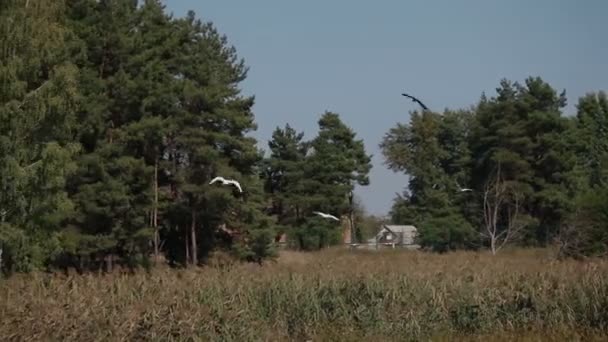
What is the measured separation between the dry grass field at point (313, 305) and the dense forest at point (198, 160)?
34.1ft

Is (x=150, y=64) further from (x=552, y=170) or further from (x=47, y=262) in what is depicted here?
(x=552, y=170)

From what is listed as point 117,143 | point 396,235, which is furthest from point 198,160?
point 396,235

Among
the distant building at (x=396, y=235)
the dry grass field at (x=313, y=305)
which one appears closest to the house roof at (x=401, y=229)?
the distant building at (x=396, y=235)

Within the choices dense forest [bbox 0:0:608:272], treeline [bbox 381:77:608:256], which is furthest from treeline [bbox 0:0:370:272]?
treeline [bbox 381:77:608:256]

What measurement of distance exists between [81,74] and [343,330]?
964 inches

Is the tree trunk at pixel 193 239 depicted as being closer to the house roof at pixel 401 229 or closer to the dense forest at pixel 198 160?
the dense forest at pixel 198 160

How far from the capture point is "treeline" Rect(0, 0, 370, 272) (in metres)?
26.5

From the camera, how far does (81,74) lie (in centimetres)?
3759

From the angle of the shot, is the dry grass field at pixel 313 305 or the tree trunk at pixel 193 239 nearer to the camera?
the dry grass field at pixel 313 305

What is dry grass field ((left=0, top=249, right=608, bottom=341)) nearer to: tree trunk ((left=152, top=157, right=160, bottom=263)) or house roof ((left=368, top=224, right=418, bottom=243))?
tree trunk ((left=152, top=157, right=160, bottom=263))

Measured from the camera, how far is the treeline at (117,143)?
86.8ft

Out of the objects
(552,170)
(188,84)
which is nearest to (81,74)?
(188,84)

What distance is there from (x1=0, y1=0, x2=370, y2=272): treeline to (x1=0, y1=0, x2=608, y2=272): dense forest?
72 millimetres

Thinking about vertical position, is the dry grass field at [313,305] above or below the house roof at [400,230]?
below
